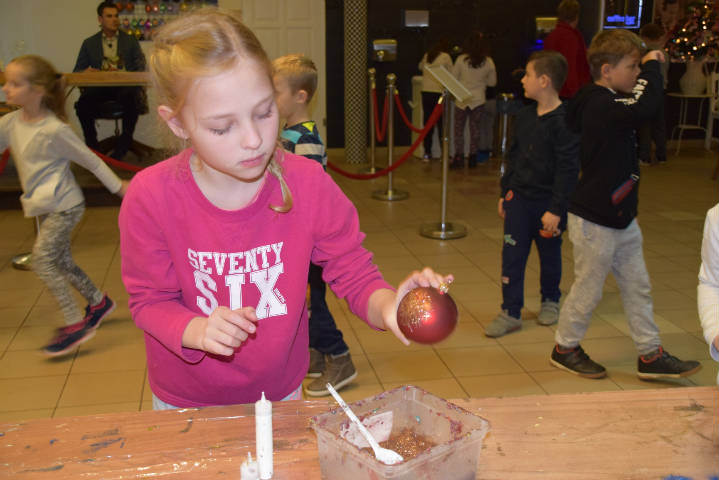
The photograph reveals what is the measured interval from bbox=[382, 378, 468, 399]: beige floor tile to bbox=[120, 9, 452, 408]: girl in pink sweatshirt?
1.64m

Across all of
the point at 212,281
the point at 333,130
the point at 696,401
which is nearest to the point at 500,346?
the point at 696,401

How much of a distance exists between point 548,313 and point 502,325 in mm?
396

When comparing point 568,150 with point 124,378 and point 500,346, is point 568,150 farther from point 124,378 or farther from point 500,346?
point 124,378

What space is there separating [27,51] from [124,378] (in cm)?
808

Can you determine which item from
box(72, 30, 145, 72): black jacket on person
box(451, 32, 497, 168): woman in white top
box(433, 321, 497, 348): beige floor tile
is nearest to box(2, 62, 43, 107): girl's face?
box(433, 321, 497, 348): beige floor tile

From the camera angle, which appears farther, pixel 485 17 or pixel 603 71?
pixel 485 17

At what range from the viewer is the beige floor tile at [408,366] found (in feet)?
11.4

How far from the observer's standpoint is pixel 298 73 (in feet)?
11.3

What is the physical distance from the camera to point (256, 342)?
1.63 m

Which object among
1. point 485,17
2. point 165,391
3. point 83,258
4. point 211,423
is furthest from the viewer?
point 485,17

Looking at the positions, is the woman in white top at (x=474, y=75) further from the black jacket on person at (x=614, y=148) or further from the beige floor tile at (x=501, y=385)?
the beige floor tile at (x=501, y=385)

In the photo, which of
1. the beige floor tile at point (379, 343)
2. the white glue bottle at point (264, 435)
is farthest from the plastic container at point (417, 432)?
the beige floor tile at point (379, 343)

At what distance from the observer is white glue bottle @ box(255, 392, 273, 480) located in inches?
48.6

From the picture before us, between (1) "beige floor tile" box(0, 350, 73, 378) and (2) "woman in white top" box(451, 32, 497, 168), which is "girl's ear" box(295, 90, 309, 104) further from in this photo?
(2) "woman in white top" box(451, 32, 497, 168)
